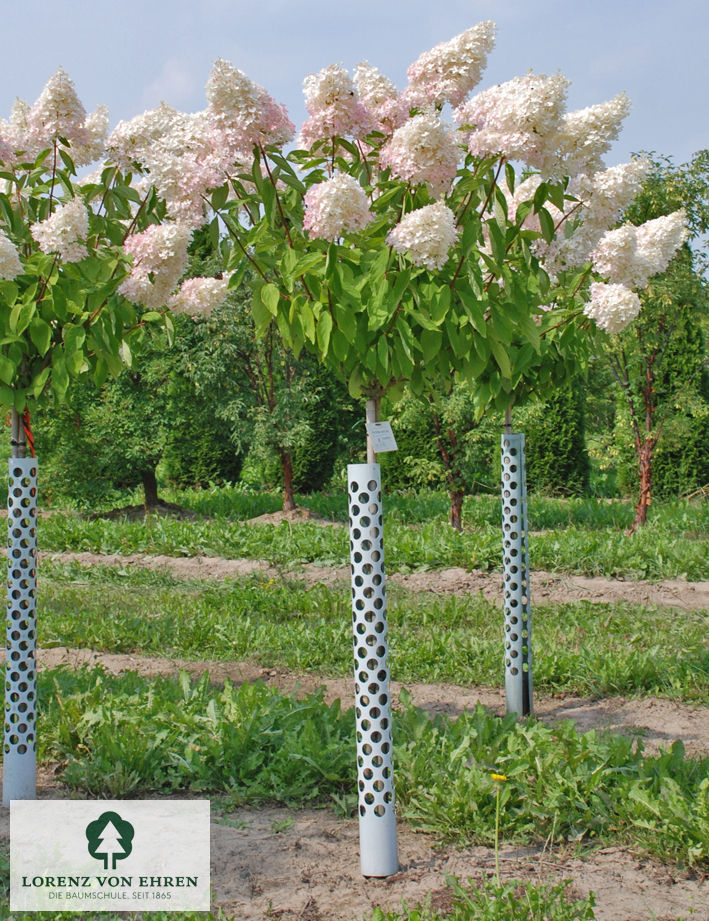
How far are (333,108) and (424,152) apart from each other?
0.28 metres

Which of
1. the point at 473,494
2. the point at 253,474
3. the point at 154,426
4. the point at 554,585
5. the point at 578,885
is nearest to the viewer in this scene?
the point at 578,885

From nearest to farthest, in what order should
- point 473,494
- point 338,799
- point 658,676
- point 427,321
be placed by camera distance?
point 427,321
point 338,799
point 658,676
point 473,494

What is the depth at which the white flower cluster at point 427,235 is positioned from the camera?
2.23 meters

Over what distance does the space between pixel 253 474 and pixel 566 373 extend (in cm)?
1176

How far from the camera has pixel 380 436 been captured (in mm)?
2748

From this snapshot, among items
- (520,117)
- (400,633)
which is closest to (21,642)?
(520,117)

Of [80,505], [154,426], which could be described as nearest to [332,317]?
[154,426]

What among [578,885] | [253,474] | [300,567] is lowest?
[578,885]

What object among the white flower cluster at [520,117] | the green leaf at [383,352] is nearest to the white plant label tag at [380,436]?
the green leaf at [383,352]

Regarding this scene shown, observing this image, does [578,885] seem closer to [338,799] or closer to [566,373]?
[338,799]

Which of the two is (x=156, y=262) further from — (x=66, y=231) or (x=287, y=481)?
(x=287, y=481)

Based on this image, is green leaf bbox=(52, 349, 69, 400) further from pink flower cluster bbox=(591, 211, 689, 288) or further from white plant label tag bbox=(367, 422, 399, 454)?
pink flower cluster bbox=(591, 211, 689, 288)

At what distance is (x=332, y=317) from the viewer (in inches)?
95.0

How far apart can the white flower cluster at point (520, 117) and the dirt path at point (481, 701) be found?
2.55 metres
